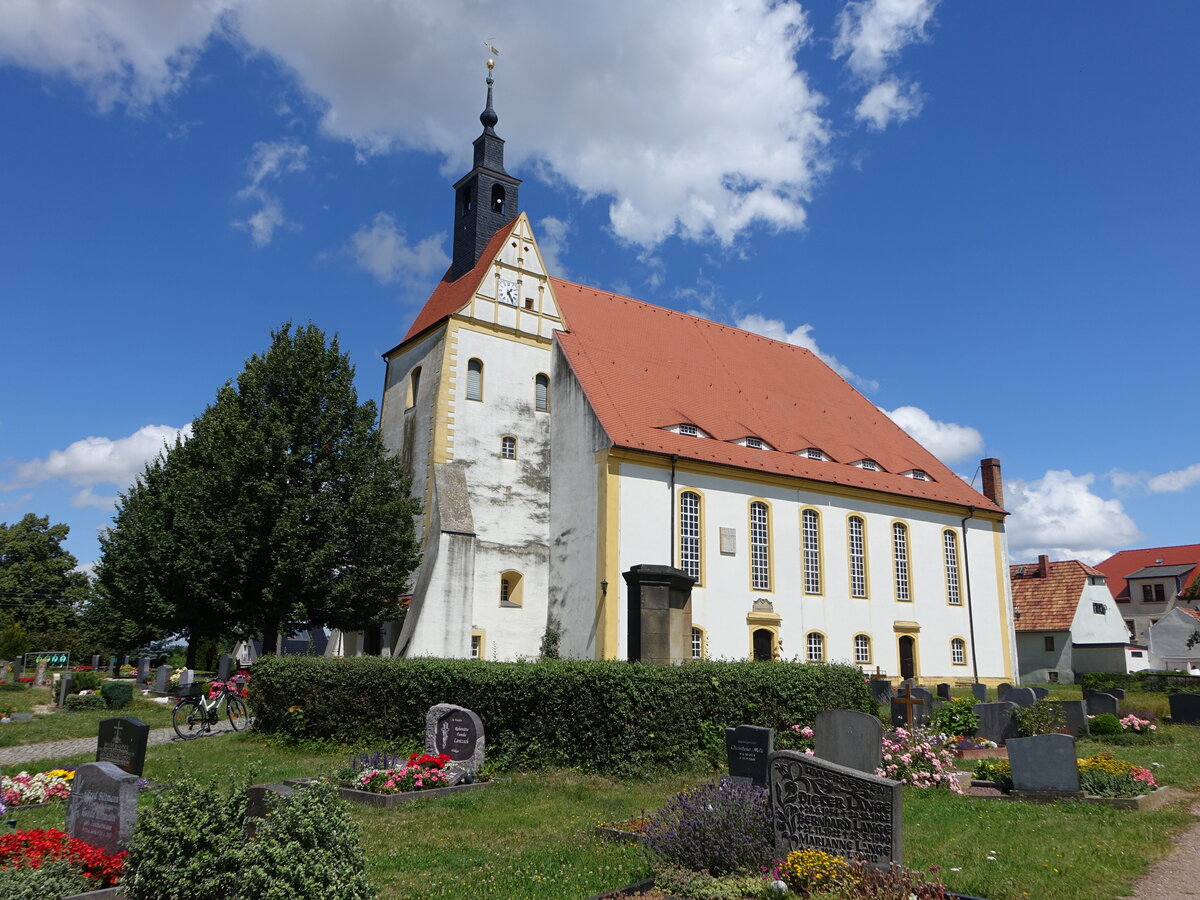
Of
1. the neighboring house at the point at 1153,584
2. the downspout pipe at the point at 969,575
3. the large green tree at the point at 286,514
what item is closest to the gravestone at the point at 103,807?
the large green tree at the point at 286,514

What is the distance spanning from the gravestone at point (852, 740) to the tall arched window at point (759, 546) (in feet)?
58.1

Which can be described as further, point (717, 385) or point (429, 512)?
point (717, 385)

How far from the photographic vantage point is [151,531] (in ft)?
88.7

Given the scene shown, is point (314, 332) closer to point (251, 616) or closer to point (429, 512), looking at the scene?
point (429, 512)

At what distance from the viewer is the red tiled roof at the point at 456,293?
29.5m

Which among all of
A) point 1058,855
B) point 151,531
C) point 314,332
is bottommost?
point 1058,855

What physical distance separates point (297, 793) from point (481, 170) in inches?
1137

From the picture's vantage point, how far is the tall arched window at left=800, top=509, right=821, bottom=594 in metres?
30.5

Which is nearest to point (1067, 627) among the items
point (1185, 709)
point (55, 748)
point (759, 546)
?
point (759, 546)

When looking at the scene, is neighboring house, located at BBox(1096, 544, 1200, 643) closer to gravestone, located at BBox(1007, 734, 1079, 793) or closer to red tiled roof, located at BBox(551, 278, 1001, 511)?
red tiled roof, located at BBox(551, 278, 1001, 511)

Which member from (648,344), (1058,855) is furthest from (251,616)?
(1058,855)

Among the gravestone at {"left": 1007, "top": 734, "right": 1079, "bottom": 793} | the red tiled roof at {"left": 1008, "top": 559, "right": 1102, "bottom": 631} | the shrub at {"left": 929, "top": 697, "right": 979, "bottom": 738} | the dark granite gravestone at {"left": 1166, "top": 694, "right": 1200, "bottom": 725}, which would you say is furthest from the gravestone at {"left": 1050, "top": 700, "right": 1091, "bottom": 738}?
the red tiled roof at {"left": 1008, "top": 559, "right": 1102, "bottom": 631}

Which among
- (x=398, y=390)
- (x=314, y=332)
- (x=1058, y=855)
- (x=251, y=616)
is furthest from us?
(x=398, y=390)

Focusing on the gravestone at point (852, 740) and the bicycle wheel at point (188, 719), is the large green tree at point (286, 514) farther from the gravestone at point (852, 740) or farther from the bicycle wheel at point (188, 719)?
the gravestone at point (852, 740)
